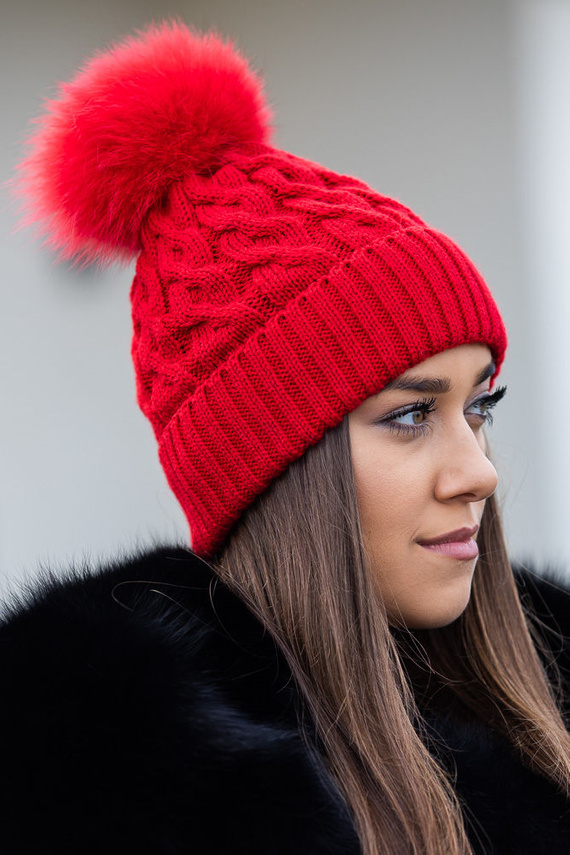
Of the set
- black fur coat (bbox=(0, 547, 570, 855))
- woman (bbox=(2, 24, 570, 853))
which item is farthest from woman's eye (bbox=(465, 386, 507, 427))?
black fur coat (bbox=(0, 547, 570, 855))

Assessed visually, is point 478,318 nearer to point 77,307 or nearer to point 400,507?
point 400,507

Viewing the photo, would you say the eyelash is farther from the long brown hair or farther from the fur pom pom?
the fur pom pom

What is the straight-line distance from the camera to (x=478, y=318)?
1118mm

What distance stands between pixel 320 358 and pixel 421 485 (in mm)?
200

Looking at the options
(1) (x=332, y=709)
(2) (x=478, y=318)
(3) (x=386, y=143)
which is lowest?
(1) (x=332, y=709)

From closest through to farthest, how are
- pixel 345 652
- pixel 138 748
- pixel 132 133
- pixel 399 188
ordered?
Result: pixel 138 748, pixel 345 652, pixel 132 133, pixel 399 188

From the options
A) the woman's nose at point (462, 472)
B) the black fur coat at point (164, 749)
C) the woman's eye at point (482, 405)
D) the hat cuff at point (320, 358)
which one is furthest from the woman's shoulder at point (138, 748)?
the woman's eye at point (482, 405)

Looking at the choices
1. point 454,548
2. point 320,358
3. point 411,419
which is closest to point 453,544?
point 454,548

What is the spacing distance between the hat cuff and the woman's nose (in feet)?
0.39

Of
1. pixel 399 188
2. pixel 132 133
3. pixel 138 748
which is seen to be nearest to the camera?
pixel 138 748

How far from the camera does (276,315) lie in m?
1.08

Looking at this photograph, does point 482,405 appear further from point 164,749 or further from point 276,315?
point 164,749

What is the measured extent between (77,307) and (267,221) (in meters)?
1.14

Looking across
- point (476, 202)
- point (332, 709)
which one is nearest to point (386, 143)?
point (476, 202)
